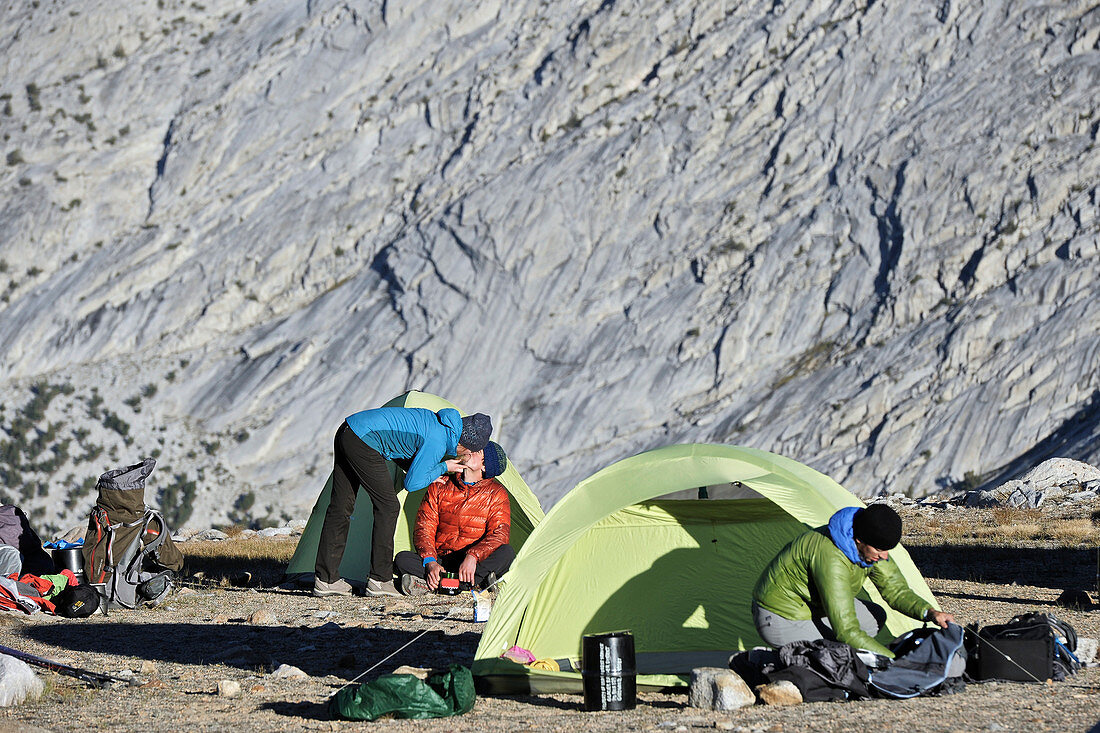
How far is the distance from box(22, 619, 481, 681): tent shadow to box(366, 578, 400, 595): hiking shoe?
5.26 ft

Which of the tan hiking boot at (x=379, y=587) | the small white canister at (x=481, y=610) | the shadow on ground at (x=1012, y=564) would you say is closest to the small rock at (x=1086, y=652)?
the shadow on ground at (x=1012, y=564)

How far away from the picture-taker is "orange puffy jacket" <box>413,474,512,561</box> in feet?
36.8

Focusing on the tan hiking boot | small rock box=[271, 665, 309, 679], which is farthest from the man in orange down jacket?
small rock box=[271, 665, 309, 679]

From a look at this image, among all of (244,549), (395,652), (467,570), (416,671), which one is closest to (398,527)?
(467,570)

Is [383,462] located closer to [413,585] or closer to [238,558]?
[413,585]

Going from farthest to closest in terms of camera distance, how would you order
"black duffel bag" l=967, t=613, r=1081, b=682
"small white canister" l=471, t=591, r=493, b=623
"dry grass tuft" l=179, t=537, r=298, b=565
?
"dry grass tuft" l=179, t=537, r=298, b=565 < "small white canister" l=471, t=591, r=493, b=623 < "black duffel bag" l=967, t=613, r=1081, b=682

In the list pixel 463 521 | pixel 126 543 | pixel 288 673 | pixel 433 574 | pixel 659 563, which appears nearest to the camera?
pixel 288 673

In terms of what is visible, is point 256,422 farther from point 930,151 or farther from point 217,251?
point 930,151

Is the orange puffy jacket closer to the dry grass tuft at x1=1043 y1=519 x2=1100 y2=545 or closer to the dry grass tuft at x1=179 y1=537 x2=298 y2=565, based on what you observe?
the dry grass tuft at x1=179 y1=537 x2=298 y2=565

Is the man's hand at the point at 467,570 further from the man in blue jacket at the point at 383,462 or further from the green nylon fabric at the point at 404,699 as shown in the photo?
the green nylon fabric at the point at 404,699

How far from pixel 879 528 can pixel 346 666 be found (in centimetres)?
391

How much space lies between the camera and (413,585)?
37.4 ft

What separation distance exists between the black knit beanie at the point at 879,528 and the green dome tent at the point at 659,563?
1068 millimetres

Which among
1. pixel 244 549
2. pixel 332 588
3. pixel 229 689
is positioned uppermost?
pixel 244 549
